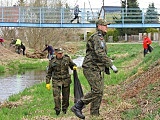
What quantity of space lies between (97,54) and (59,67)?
1873 mm

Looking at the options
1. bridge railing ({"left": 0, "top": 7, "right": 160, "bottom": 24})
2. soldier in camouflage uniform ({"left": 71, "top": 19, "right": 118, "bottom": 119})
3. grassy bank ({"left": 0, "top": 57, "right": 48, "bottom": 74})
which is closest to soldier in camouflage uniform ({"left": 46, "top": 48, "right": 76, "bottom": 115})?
soldier in camouflage uniform ({"left": 71, "top": 19, "right": 118, "bottom": 119})

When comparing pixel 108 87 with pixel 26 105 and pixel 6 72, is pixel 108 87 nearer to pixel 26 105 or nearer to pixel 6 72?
pixel 26 105

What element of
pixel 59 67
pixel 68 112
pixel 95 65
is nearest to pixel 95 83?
pixel 95 65

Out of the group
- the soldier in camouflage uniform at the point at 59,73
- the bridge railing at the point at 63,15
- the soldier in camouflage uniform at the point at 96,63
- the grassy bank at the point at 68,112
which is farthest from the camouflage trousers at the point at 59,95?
the bridge railing at the point at 63,15

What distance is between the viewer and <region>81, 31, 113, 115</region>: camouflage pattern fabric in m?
8.16

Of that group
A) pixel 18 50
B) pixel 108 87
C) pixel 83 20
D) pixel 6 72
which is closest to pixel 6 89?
pixel 108 87

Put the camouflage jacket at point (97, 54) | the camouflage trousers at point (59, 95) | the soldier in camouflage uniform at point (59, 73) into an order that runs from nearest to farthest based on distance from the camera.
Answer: the camouflage jacket at point (97, 54) → the soldier in camouflage uniform at point (59, 73) → the camouflage trousers at point (59, 95)

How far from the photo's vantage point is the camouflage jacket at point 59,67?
32.1 feet

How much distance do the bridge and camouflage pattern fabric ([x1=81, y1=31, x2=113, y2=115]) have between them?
82.4ft

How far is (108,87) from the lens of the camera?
1489cm

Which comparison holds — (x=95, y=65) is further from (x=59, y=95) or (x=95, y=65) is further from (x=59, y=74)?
(x=59, y=95)

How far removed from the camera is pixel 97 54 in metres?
8.14

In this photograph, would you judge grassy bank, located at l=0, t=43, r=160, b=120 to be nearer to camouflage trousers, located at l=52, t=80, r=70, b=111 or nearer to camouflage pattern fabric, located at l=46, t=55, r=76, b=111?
camouflage trousers, located at l=52, t=80, r=70, b=111

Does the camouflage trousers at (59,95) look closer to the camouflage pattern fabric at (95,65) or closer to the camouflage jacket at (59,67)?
the camouflage jacket at (59,67)
